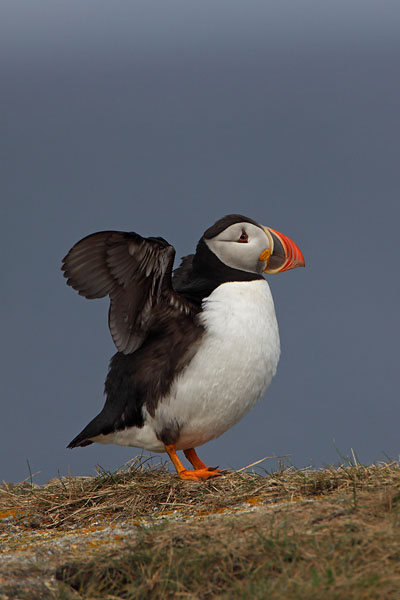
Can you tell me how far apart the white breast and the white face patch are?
220 millimetres

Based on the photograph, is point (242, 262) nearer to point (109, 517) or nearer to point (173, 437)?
point (173, 437)

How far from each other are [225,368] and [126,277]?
1.04 metres

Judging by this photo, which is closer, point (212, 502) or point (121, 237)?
point (212, 502)

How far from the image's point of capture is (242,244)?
6617 millimetres

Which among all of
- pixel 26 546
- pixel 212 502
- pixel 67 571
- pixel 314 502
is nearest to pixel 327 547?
pixel 314 502

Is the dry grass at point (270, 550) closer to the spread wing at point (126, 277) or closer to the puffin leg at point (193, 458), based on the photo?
the puffin leg at point (193, 458)

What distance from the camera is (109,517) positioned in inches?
231

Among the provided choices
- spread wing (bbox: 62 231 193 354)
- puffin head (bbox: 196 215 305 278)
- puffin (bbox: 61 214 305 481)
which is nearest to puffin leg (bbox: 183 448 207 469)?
puffin (bbox: 61 214 305 481)

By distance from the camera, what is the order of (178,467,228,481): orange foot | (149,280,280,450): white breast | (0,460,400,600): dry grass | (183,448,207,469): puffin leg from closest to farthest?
(0,460,400,600): dry grass, (149,280,280,450): white breast, (178,467,228,481): orange foot, (183,448,207,469): puffin leg

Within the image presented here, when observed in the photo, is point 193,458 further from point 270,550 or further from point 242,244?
point 270,550

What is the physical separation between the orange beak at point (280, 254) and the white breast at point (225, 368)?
0.43 meters

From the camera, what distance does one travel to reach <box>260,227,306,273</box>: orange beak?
675 centimetres

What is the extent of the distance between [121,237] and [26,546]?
2.29 metres

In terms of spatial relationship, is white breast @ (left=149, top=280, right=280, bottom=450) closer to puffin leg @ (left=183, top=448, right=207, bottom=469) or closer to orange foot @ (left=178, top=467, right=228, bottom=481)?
orange foot @ (left=178, top=467, right=228, bottom=481)
